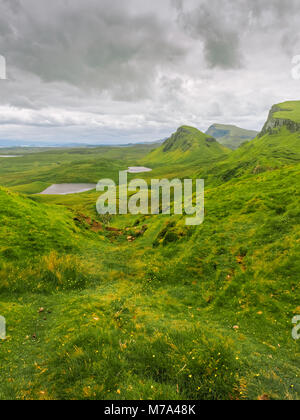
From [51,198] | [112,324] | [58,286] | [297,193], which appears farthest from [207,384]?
[51,198]

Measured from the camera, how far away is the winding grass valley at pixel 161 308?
27.2 ft

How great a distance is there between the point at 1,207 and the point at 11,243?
8.43 m

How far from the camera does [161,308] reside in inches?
651

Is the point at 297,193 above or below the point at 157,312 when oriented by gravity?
above

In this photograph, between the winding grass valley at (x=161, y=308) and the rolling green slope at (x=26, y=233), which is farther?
the rolling green slope at (x=26, y=233)

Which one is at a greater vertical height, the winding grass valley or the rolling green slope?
the rolling green slope

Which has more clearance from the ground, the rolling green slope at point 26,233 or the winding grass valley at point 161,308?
the rolling green slope at point 26,233

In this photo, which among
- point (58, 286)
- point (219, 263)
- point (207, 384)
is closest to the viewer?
point (207, 384)

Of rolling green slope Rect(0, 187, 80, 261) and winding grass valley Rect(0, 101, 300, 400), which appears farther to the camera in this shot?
rolling green slope Rect(0, 187, 80, 261)

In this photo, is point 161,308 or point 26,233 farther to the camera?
point 26,233

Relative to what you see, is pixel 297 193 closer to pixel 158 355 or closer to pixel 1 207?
pixel 158 355

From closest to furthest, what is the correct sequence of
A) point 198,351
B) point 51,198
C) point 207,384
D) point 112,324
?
1. point 207,384
2. point 198,351
3. point 112,324
4. point 51,198

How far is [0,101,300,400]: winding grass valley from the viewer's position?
8305 millimetres
